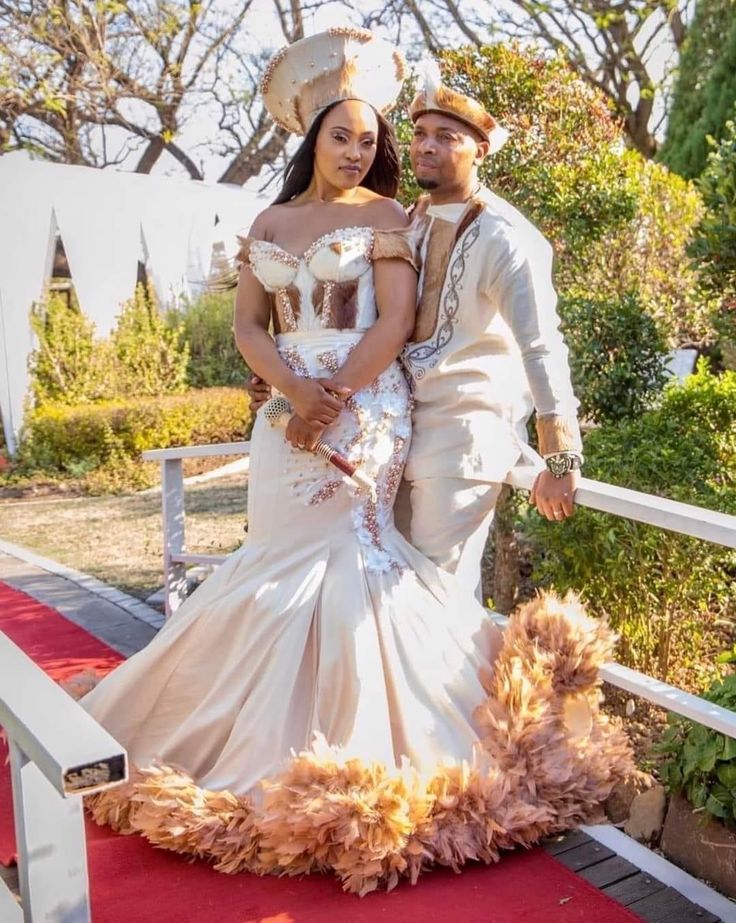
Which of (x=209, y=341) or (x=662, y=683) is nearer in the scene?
(x=662, y=683)

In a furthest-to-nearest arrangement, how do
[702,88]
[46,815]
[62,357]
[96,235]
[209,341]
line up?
[209,341] → [702,88] → [96,235] → [62,357] → [46,815]

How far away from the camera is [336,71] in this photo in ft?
8.46

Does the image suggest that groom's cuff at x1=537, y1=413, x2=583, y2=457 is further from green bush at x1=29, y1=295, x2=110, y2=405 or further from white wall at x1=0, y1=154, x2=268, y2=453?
green bush at x1=29, y1=295, x2=110, y2=405

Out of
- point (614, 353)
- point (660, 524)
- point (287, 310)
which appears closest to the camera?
point (660, 524)

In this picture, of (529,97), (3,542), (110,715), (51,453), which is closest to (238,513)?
(3,542)

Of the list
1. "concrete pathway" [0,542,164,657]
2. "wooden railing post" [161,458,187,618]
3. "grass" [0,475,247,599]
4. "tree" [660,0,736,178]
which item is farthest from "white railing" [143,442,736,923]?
"tree" [660,0,736,178]

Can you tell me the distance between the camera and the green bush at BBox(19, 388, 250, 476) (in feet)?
30.5

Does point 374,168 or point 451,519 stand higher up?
point 374,168

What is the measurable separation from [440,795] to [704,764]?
681mm

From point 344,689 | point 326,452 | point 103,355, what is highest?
point 326,452

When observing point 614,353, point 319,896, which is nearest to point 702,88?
point 614,353

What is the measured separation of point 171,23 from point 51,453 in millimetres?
5314

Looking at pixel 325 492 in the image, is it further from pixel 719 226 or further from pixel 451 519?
pixel 719 226

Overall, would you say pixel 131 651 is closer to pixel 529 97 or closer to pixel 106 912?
pixel 106 912
